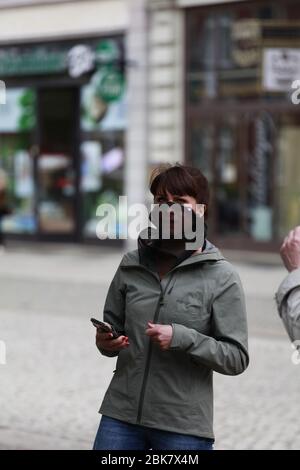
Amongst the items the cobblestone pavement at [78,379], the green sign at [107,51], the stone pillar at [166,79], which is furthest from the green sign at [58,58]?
the cobblestone pavement at [78,379]

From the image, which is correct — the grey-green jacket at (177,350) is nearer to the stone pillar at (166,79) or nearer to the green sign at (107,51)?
the stone pillar at (166,79)

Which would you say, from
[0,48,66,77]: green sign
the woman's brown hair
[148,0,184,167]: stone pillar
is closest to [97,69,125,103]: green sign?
[148,0,184,167]: stone pillar

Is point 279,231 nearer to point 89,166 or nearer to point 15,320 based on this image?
point 89,166

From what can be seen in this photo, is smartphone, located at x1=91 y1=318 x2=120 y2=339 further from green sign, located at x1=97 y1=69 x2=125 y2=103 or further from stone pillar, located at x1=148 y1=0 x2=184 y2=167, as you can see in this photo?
green sign, located at x1=97 y1=69 x2=125 y2=103

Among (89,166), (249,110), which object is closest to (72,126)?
(89,166)

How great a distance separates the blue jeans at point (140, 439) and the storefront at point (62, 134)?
1411cm

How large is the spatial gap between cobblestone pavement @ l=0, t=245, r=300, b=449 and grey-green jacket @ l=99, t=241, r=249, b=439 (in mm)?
2397

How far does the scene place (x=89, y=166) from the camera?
17531mm

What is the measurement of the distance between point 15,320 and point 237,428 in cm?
439

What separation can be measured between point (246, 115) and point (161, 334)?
1327 cm

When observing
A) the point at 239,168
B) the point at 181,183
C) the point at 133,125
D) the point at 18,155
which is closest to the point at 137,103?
the point at 133,125

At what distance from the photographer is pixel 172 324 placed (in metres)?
2.72

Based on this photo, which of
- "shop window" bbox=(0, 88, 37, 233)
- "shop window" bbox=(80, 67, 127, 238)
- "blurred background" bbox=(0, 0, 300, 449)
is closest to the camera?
"blurred background" bbox=(0, 0, 300, 449)

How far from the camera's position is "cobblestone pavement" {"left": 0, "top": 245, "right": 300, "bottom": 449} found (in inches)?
212
